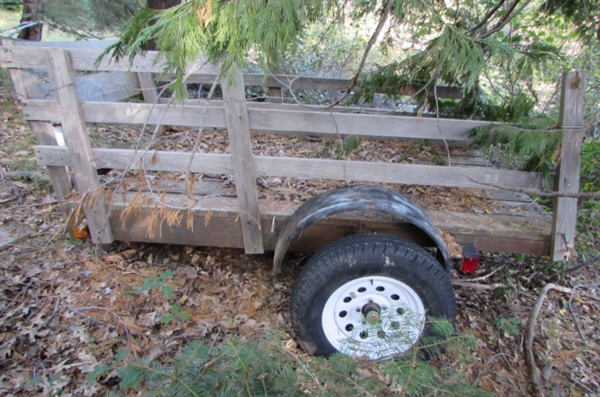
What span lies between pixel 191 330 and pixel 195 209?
2.86ft

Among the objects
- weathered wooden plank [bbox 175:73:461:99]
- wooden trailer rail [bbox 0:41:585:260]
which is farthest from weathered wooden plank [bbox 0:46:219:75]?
weathered wooden plank [bbox 175:73:461:99]

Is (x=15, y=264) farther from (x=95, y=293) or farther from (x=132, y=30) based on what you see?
(x=132, y=30)

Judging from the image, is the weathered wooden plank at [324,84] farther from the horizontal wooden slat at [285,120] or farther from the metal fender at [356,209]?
the metal fender at [356,209]

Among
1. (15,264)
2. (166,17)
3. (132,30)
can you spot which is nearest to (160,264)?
(15,264)

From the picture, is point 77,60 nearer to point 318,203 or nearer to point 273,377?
point 318,203

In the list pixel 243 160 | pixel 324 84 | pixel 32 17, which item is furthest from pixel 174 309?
pixel 32 17

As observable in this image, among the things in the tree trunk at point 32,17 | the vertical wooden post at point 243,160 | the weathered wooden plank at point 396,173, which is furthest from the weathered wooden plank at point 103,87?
the tree trunk at point 32,17

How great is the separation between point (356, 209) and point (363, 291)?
0.54 m

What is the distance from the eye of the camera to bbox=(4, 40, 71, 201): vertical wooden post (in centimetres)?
254

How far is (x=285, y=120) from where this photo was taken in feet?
8.26

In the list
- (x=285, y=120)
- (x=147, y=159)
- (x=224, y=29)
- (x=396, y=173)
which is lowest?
(x=396, y=173)

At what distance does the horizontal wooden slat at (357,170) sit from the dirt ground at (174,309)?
982mm

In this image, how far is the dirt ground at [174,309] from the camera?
8.29 feet

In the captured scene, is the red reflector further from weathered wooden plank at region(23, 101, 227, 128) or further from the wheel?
weathered wooden plank at region(23, 101, 227, 128)
